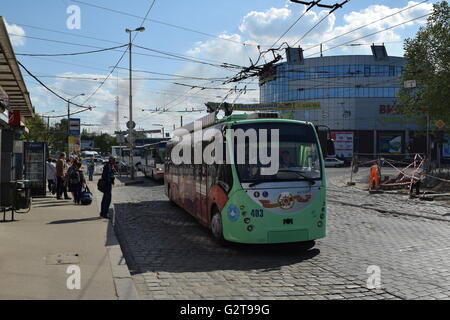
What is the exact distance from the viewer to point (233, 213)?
7984 mm

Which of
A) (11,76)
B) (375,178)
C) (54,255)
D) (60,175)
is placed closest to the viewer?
(54,255)

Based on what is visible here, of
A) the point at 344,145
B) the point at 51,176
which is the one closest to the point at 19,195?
the point at 51,176

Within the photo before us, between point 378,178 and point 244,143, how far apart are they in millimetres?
15481

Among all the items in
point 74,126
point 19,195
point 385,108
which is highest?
point 385,108

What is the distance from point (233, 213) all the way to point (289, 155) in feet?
4.90

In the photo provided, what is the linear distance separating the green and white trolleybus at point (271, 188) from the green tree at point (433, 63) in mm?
22187

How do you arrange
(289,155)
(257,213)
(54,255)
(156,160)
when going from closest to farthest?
1. (54,255)
2. (257,213)
3. (289,155)
4. (156,160)

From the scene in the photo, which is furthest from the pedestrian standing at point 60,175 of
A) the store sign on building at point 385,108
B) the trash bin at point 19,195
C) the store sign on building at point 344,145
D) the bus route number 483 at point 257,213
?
the store sign on building at point 385,108

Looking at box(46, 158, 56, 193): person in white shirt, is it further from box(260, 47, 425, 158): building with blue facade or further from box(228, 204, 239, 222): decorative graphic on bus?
box(260, 47, 425, 158): building with blue facade

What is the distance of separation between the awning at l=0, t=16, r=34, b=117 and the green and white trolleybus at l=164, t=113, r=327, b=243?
4.21 metres

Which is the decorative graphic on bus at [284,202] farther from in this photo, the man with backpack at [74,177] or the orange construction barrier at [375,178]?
the orange construction barrier at [375,178]

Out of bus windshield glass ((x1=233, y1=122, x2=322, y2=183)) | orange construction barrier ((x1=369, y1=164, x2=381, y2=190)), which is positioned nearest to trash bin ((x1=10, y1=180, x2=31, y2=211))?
bus windshield glass ((x1=233, y1=122, x2=322, y2=183))
